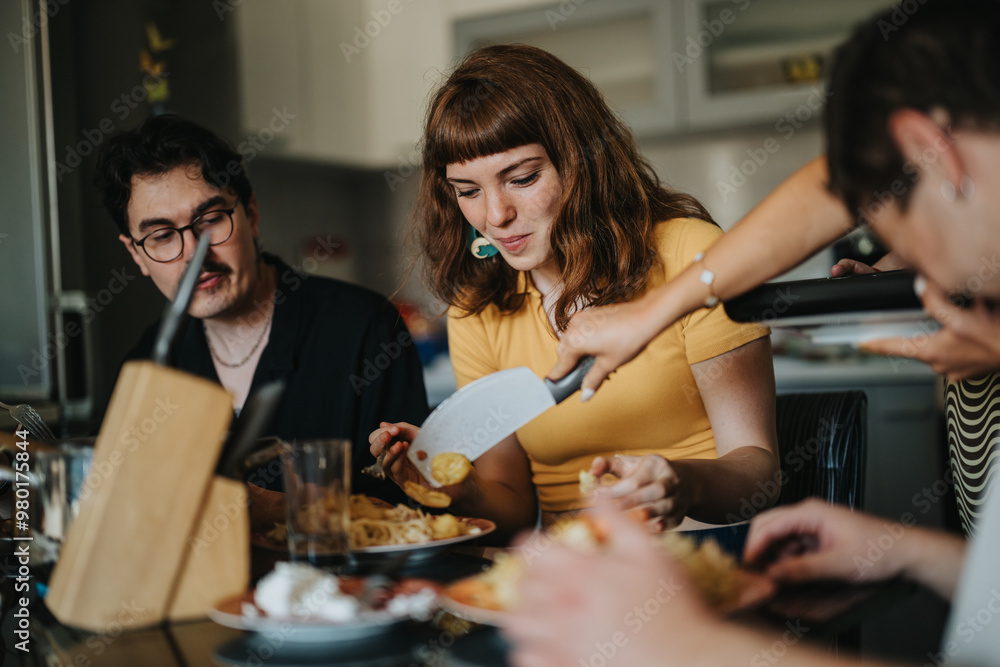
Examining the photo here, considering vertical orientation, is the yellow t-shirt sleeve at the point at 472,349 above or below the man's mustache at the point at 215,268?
below

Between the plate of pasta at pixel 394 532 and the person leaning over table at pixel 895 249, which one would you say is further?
the plate of pasta at pixel 394 532

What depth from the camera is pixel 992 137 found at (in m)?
0.60

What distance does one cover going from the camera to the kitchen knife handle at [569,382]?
38.2 inches

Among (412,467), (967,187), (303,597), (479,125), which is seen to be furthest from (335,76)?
(967,187)

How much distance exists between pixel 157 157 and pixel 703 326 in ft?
3.34

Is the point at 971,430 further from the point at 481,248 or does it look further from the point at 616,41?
the point at 616,41

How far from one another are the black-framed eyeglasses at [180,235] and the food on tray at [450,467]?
26.9 inches

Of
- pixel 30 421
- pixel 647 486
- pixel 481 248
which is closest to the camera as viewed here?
pixel 647 486

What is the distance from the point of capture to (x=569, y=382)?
985 mm

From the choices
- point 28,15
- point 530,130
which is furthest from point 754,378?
point 28,15

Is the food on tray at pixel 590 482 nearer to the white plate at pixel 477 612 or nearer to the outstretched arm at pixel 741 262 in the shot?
the outstretched arm at pixel 741 262

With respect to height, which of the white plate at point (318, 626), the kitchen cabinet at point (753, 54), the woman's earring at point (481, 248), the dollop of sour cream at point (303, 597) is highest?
the kitchen cabinet at point (753, 54)

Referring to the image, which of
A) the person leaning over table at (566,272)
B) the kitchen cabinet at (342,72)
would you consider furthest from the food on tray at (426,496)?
the kitchen cabinet at (342,72)

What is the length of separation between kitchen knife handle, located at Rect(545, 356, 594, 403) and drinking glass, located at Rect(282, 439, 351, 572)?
26 cm
